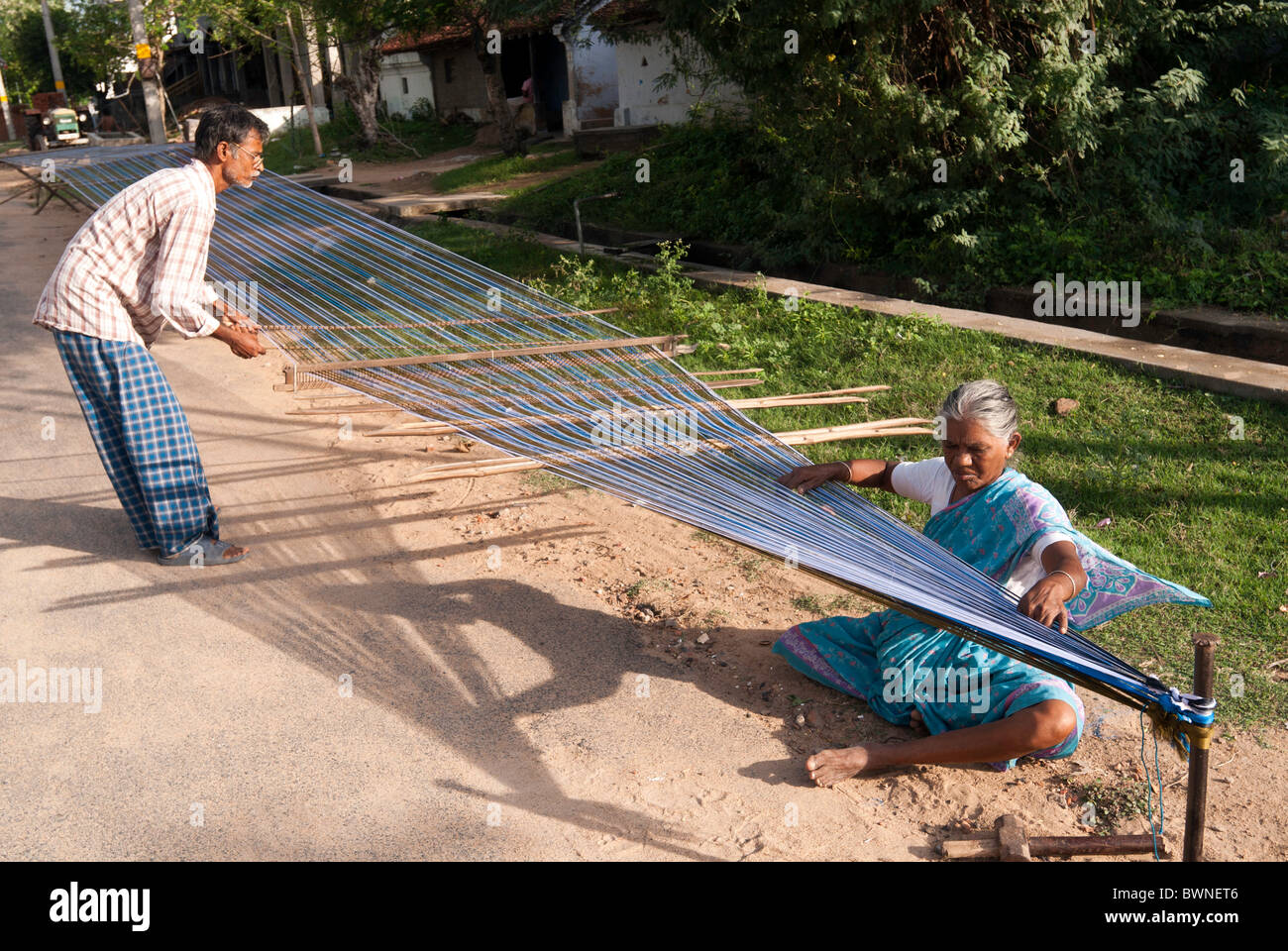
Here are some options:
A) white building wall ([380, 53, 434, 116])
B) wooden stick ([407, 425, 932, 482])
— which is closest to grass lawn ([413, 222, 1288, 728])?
wooden stick ([407, 425, 932, 482])

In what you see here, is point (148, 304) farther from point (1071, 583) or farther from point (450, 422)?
point (1071, 583)

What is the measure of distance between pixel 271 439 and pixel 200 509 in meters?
1.33

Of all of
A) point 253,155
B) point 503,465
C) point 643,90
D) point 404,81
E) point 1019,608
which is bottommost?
point 1019,608

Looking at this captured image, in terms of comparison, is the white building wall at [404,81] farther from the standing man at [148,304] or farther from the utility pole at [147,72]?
the standing man at [148,304]

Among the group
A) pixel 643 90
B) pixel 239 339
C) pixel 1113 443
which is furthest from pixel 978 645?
pixel 643 90

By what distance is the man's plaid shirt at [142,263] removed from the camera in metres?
3.30

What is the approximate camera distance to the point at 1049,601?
7.21ft

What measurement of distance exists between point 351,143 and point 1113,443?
15.8 meters

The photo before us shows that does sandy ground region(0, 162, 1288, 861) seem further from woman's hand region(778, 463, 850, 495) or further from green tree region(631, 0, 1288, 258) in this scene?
green tree region(631, 0, 1288, 258)

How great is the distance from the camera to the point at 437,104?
2042 centimetres

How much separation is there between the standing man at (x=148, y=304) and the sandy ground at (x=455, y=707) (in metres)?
0.41

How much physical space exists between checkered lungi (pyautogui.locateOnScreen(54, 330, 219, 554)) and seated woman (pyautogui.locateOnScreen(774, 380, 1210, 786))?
229 cm

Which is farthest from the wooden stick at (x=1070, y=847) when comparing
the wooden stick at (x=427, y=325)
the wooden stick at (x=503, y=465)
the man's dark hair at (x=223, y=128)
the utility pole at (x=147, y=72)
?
the utility pole at (x=147, y=72)

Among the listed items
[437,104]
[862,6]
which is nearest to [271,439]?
[862,6]
